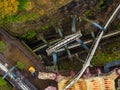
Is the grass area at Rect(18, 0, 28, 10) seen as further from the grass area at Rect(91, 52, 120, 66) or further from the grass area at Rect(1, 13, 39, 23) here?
the grass area at Rect(91, 52, 120, 66)

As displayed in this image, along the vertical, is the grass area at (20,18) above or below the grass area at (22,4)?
below

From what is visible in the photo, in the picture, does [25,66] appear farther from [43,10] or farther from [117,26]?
[117,26]

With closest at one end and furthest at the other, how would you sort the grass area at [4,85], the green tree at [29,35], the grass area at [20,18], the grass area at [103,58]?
1. the grass area at [20,18]
2. the grass area at [4,85]
3. the grass area at [103,58]
4. the green tree at [29,35]

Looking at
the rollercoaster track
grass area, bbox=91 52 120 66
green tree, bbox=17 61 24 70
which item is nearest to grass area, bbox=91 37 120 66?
grass area, bbox=91 52 120 66

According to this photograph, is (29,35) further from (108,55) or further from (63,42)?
(108,55)

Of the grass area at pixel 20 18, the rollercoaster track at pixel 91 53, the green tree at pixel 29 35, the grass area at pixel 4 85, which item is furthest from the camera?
the green tree at pixel 29 35

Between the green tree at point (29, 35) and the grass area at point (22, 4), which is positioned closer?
the grass area at point (22, 4)

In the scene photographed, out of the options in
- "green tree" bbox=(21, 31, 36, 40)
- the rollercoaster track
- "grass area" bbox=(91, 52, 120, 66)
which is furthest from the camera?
"green tree" bbox=(21, 31, 36, 40)

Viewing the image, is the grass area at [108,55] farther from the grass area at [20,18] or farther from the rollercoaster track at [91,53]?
the grass area at [20,18]

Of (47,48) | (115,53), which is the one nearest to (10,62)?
(47,48)

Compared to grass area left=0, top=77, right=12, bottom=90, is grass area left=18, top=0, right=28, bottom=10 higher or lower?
higher

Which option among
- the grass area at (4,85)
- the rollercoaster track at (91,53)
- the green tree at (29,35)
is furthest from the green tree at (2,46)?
the rollercoaster track at (91,53)

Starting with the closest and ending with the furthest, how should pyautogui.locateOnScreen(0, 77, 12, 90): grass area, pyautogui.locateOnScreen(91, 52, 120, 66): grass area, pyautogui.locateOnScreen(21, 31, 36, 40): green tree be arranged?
pyautogui.locateOnScreen(0, 77, 12, 90): grass area, pyautogui.locateOnScreen(91, 52, 120, 66): grass area, pyautogui.locateOnScreen(21, 31, 36, 40): green tree
